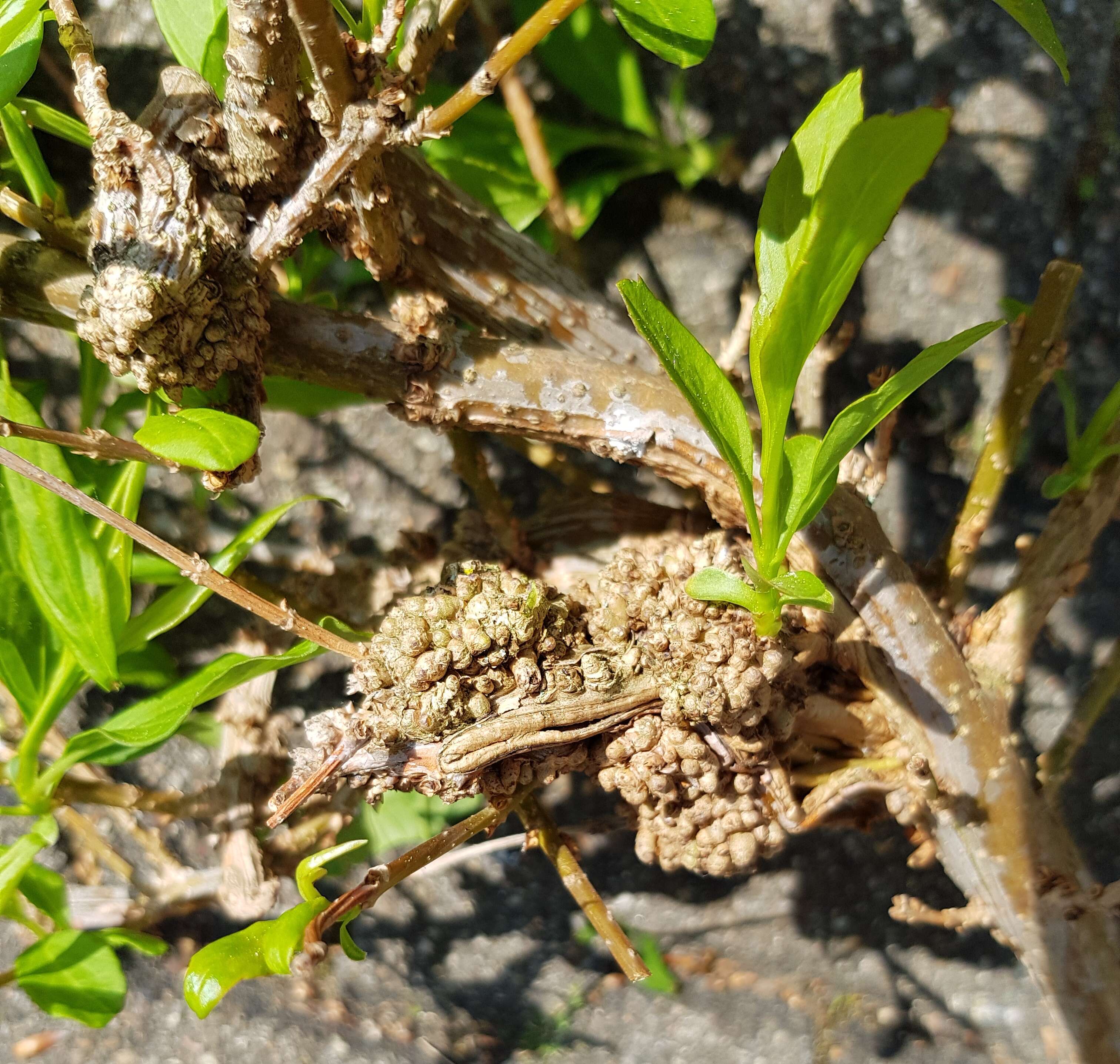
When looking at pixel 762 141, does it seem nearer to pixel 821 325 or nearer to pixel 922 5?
pixel 922 5

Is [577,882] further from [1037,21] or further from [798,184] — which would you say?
[1037,21]

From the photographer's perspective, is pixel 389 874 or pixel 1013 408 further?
pixel 1013 408

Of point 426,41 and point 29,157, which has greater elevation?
point 29,157

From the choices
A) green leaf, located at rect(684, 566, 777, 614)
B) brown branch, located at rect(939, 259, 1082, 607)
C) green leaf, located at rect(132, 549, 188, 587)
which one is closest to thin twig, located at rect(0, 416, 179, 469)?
green leaf, located at rect(132, 549, 188, 587)

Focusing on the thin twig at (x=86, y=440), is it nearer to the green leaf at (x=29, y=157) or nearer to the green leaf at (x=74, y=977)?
the green leaf at (x=29, y=157)

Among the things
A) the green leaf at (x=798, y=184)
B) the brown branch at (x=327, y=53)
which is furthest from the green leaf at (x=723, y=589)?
the brown branch at (x=327, y=53)

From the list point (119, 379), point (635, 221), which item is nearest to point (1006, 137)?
point (635, 221)

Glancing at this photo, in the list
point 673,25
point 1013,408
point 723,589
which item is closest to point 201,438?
point 723,589
